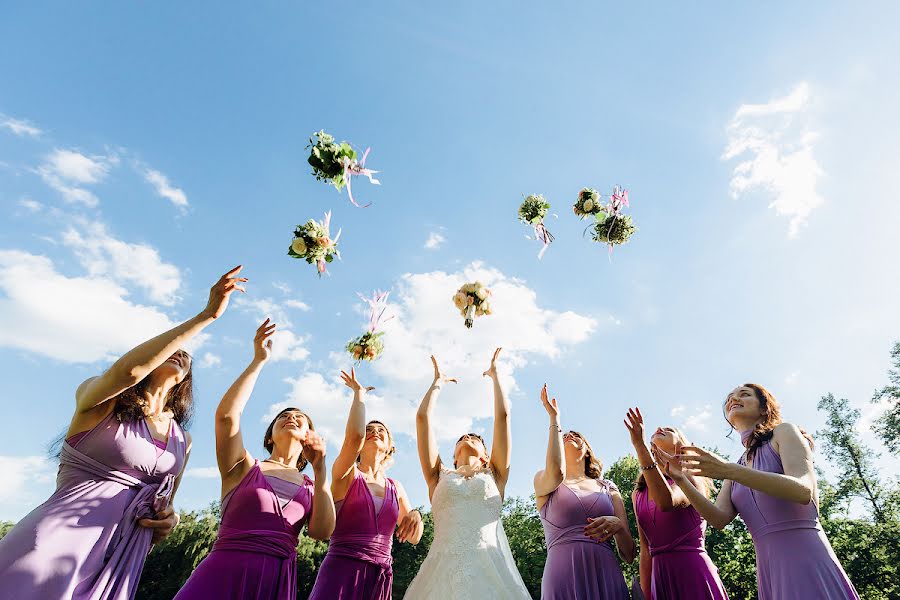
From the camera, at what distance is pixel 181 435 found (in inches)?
173

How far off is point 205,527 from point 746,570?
3416cm

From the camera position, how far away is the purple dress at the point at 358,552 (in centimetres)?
497

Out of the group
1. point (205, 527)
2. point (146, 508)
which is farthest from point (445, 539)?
point (205, 527)

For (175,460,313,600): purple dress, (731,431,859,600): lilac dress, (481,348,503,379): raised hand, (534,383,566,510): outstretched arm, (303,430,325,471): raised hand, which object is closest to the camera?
(175,460,313,600): purple dress

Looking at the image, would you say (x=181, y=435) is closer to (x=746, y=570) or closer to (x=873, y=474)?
(x=746, y=570)

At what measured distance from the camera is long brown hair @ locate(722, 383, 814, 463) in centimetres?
491

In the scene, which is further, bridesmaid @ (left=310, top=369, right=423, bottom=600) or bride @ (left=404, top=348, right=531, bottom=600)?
bridesmaid @ (left=310, top=369, right=423, bottom=600)

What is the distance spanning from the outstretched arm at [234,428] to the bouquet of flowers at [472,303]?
10.9ft

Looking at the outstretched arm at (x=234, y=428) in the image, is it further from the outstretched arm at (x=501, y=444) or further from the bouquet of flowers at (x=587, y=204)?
the bouquet of flowers at (x=587, y=204)

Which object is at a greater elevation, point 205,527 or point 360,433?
point 205,527

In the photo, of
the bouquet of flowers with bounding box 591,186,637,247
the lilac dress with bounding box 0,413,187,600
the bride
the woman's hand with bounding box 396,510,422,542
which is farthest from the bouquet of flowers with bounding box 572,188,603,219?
the lilac dress with bounding box 0,413,187,600

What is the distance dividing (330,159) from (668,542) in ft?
18.0

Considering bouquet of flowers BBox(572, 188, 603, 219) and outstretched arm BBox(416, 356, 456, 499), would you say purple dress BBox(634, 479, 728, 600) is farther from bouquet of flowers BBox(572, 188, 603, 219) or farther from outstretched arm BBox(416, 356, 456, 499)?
bouquet of flowers BBox(572, 188, 603, 219)

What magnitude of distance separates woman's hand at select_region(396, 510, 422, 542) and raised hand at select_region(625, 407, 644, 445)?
2369 mm
